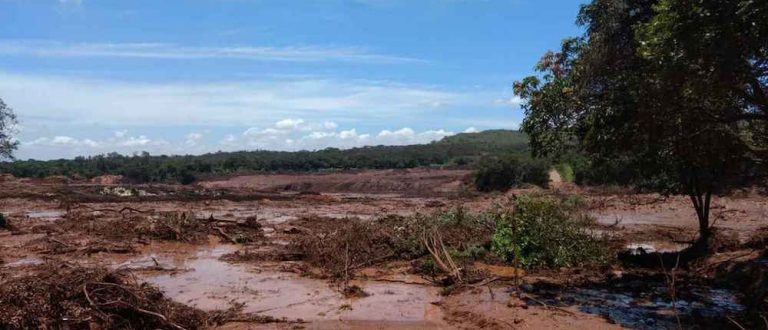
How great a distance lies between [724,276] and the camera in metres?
11.9

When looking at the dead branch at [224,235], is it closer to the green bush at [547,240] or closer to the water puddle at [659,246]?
the green bush at [547,240]

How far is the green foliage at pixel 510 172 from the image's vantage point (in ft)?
146

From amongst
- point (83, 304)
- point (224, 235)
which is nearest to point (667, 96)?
point (83, 304)

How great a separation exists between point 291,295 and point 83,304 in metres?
4.23

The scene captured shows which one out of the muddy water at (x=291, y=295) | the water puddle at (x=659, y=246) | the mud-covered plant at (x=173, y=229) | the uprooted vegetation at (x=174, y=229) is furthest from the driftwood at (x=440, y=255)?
the mud-covered plant at (x=173, y=229)

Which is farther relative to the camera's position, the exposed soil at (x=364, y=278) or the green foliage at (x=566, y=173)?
the green foliage at (x=566, y=173)

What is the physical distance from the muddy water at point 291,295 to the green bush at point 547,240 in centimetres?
315

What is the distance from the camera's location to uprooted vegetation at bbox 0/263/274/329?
7.48 metres

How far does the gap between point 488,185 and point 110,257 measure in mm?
34076

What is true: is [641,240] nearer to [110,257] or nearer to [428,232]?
[428,232]

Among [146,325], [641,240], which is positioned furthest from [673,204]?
[146,325]

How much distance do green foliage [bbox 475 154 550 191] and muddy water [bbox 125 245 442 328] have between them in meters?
32.8

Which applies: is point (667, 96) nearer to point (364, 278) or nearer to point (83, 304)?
point (364, 278)

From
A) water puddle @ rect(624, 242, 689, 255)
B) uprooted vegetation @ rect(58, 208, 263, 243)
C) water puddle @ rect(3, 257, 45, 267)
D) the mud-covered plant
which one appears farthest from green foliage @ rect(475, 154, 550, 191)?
water puddle @ rect(3, 257, 45, 267)
